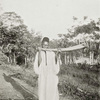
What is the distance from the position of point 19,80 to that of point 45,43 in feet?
1.55

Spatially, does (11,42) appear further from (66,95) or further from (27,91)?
(66,95)

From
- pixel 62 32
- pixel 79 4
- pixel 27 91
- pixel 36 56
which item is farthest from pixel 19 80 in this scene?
pixel 79 4

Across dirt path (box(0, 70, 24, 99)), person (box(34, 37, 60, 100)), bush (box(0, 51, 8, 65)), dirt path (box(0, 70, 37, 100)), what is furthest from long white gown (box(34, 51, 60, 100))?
bush (box(0, 51, 8, 65))

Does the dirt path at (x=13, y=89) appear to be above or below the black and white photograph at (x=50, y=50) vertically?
below

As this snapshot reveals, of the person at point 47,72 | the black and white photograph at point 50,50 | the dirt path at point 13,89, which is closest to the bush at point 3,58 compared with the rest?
the black and white photograph at point 50,50

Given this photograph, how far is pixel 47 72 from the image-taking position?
7.09 feet

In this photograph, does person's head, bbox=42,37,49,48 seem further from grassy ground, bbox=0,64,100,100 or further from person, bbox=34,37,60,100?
grassy ground, bbox=0,64,100,100

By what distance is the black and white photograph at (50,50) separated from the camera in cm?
212

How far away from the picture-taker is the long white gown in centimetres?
213

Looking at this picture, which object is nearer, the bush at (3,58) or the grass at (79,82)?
the grass at (79,82)

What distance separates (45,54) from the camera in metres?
2.18

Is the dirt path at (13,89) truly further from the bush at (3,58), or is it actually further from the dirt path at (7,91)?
the bush at (3,58)

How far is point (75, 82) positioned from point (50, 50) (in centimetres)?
41

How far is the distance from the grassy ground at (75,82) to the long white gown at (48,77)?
0.16 feet
